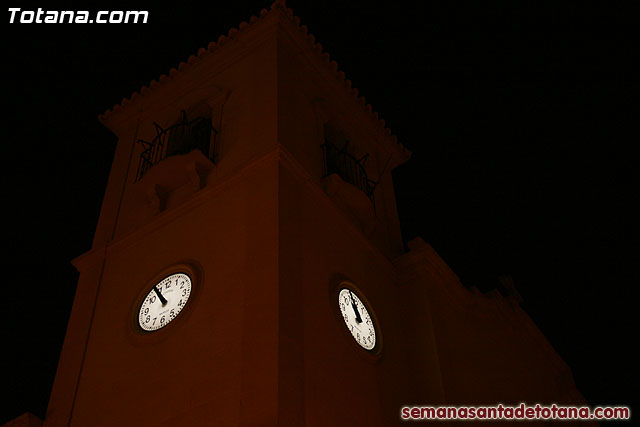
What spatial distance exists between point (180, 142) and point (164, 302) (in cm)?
393

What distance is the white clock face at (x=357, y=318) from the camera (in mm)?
10641

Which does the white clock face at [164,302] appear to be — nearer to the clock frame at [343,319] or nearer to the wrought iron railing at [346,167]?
the clock frame at [343,319]

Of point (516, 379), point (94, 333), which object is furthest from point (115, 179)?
point (516, 379)

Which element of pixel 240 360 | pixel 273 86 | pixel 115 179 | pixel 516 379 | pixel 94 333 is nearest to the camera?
pixel 240 360

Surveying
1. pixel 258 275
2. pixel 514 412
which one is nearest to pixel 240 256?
pixel 258 275

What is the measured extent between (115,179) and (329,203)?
5038 mm

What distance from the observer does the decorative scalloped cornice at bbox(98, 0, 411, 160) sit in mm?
14141

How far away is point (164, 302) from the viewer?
10344 millimetres

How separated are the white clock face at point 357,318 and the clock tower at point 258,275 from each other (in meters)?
0.04

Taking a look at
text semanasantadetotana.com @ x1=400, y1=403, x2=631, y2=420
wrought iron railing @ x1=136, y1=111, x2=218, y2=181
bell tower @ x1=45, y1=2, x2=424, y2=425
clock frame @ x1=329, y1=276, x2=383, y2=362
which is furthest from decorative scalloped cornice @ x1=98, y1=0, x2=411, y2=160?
text semanasantadetotana.com @ x1=400, y1=403, x2=631, y2=420

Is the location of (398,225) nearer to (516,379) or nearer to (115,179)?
(516,379)

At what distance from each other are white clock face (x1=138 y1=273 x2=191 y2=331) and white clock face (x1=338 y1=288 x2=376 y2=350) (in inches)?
90.1

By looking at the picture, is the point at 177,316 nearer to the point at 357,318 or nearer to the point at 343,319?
the point at 343,319

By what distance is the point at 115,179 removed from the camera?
1435 cm
